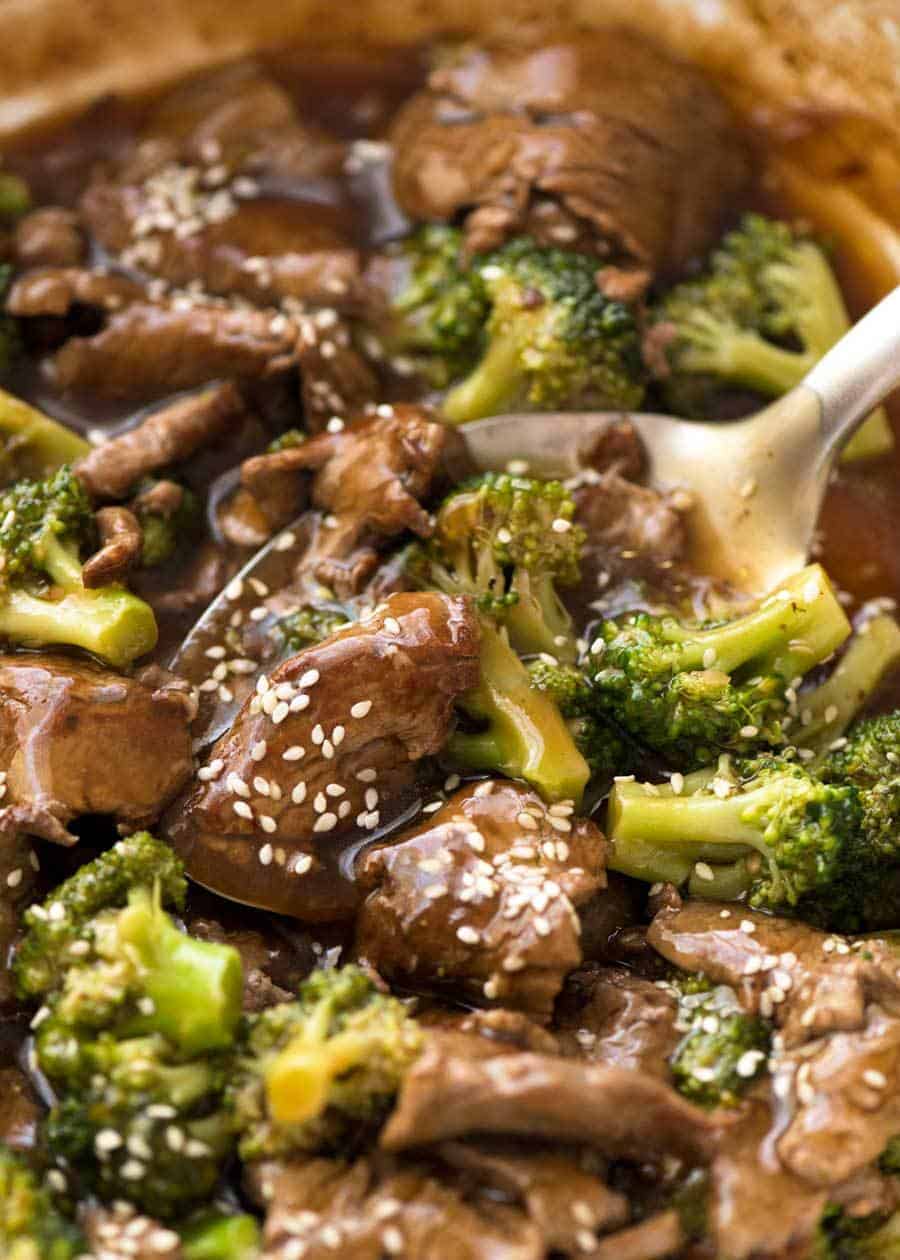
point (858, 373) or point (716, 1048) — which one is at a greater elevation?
point (858, 373)

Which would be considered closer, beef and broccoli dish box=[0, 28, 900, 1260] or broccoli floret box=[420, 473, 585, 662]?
beef and broccoli dish box=[0, 28, 900, 1260]

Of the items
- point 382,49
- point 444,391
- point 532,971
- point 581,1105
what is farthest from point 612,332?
point 581,1105

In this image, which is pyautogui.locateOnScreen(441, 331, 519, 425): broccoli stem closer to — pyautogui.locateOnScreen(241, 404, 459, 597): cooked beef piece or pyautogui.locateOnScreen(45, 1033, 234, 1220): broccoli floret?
pyautogui.locateOnScreen(241, 404, 459, 597): cooked beef piece

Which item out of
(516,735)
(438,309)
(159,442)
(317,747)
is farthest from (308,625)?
(438,309)

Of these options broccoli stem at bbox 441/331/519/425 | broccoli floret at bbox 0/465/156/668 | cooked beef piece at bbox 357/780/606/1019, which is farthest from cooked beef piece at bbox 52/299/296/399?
cooked beef piece at bbox 357/780/606/1019

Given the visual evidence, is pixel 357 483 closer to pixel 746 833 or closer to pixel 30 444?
pixel 30 444

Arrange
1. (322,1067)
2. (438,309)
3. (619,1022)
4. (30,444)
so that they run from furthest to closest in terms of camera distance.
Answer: (438,309), (30,444), (619,1022), (322,1067)
